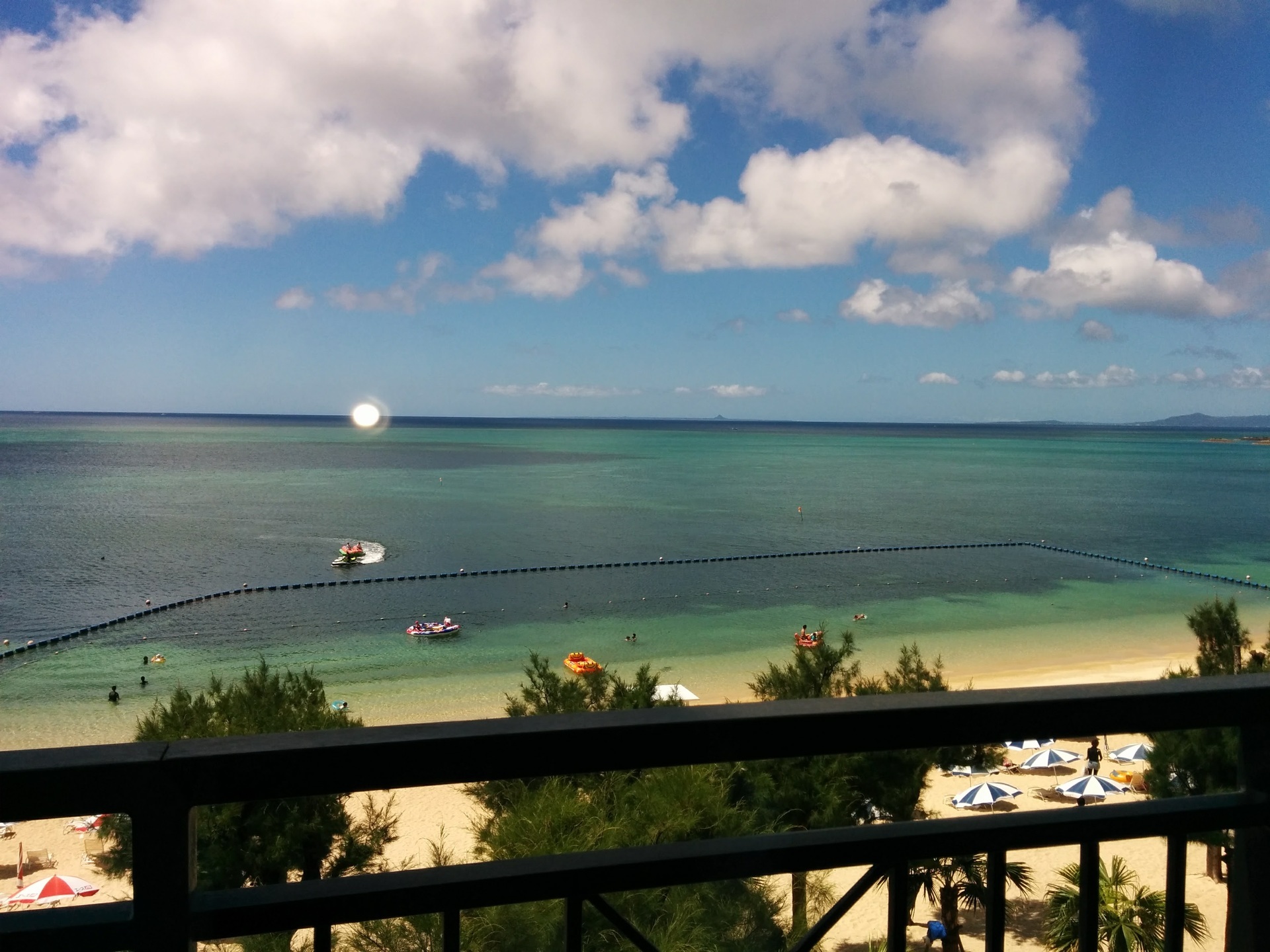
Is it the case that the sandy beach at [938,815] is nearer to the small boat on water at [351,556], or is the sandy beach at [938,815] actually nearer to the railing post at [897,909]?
the railing post at [897,909]

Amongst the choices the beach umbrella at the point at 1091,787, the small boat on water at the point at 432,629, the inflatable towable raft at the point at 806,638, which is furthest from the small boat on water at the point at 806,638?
the beach umbrella at the point at 1091,787

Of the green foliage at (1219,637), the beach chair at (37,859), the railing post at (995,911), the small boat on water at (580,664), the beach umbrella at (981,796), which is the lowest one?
the small boat on water at (580,664)

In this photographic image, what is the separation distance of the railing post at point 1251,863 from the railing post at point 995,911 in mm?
482

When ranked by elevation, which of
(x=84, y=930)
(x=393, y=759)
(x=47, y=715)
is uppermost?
(x=393, y=759)

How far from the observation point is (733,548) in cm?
5175

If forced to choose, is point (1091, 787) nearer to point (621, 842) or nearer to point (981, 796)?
point (981, 796)

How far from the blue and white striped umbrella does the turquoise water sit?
965 centimetres

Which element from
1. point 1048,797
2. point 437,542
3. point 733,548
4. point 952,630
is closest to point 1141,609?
point 952,630

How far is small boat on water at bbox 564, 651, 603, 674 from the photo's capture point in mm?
25875

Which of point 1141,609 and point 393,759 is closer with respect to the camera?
point 393,759

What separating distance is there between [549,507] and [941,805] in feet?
185

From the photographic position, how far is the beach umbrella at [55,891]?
9.81m

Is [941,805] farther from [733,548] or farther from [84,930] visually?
[733,548]

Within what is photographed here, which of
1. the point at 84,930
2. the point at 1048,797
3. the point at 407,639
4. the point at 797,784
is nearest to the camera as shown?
the point at 84,930
